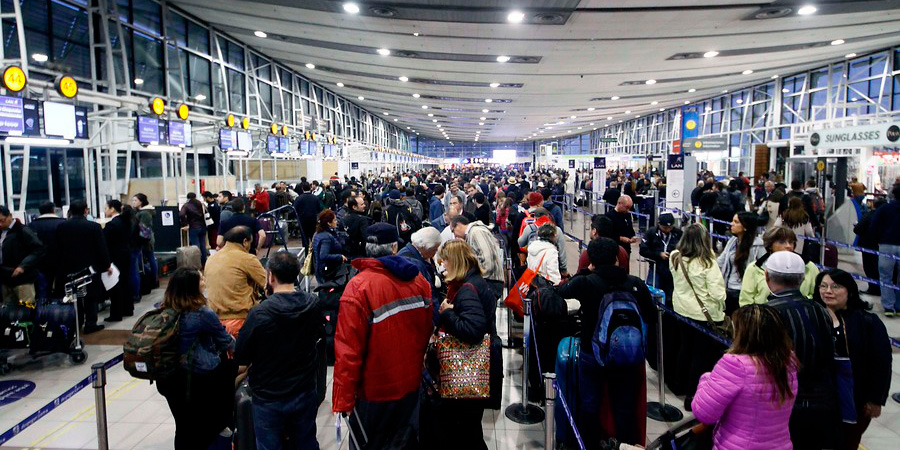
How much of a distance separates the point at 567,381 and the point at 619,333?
750 millimetres

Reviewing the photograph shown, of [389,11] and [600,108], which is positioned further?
[600,108]

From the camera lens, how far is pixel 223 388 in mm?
3674

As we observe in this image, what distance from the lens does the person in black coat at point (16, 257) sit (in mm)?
6266

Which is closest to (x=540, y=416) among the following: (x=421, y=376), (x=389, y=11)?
(x=421, y=376)

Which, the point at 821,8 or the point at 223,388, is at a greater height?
the point at 821,8

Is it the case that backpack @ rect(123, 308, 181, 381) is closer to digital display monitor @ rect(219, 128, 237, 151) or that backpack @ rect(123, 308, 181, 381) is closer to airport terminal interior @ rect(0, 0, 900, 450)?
airport terminal interior @ rect(0, 0, 900, 450)

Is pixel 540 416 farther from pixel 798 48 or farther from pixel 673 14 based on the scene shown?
pixel 798 48

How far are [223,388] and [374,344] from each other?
1.37 meters

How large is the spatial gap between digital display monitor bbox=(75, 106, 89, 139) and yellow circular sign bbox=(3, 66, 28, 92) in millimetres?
1240

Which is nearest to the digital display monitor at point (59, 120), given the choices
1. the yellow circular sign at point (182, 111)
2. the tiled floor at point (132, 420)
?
the yellow circular sign at point (182, 111)

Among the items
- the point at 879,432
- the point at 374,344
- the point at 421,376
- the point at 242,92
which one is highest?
the point at 242,92

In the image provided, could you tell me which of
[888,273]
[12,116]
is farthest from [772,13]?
[12,116]

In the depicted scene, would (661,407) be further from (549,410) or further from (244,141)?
(244,141)

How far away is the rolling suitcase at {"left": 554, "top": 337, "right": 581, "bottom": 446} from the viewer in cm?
406
